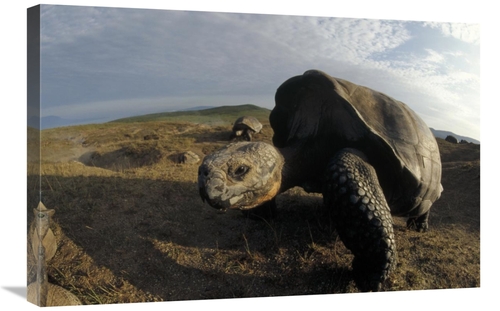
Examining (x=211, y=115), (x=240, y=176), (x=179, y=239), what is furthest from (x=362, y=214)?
(x=211, y=115)

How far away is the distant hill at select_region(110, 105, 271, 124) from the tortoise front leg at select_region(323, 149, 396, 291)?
5.82 ft

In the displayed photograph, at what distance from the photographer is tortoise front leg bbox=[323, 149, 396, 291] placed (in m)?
3.34

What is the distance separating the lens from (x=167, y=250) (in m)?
4.09

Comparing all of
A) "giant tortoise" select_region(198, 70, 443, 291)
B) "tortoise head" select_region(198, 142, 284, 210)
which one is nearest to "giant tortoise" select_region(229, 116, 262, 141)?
"giant tortoise" select_region(198, 70, 443, 291)

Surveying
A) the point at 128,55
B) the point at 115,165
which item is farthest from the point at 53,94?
the point at 115,165

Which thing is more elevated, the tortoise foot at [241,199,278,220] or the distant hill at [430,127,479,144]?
the distant hill at [430,127,479,144]

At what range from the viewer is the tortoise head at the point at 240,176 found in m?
3.14

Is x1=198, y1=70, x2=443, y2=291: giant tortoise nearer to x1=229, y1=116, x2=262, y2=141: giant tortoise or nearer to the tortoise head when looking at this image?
the tortoise head

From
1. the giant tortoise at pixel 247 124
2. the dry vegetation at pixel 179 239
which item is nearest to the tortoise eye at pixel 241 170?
the dry vegetation at pixel 179 239

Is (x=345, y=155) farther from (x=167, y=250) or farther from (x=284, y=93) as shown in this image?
(x=167, y=250)

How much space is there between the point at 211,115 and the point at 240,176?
2043 millimetres

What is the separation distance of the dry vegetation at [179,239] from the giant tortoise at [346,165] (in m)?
0.50

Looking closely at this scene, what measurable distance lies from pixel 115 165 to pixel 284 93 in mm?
2394

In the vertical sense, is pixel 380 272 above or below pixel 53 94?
below
